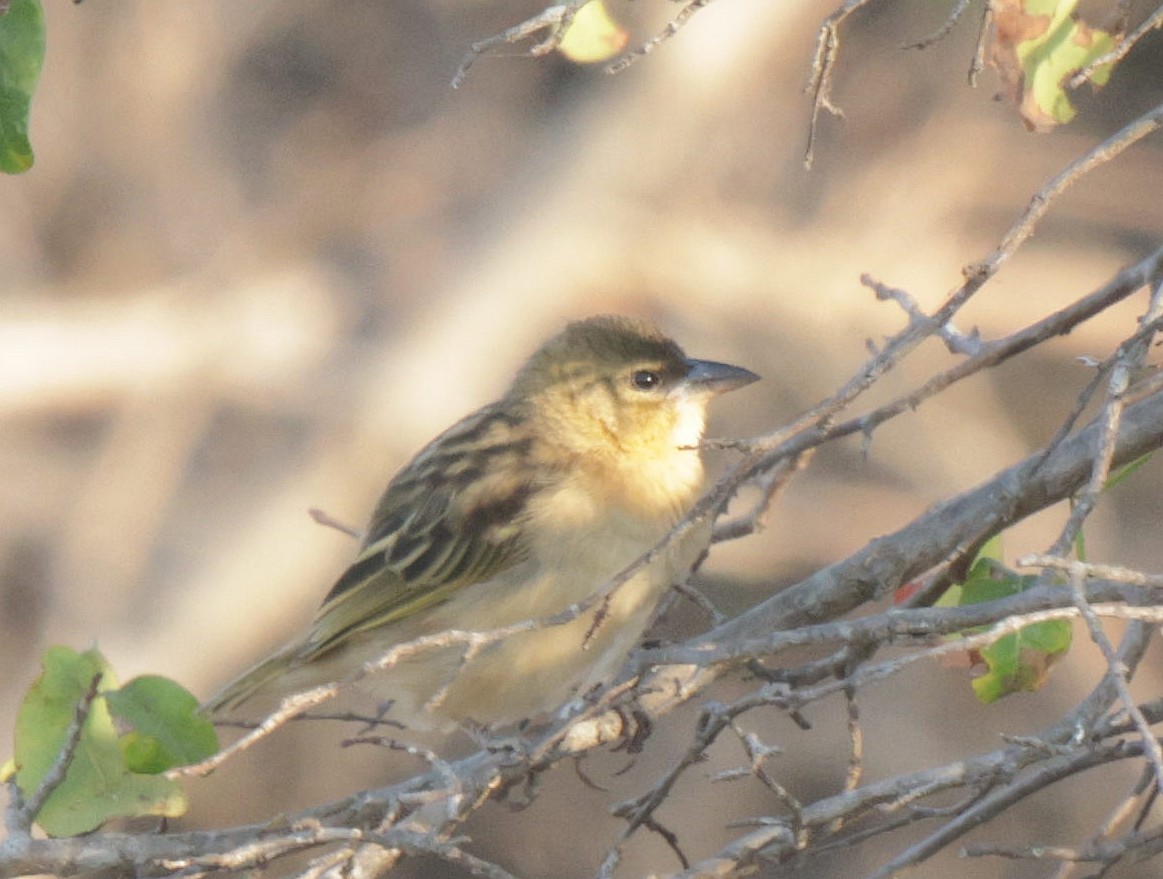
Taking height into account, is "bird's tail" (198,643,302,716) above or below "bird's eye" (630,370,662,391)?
below

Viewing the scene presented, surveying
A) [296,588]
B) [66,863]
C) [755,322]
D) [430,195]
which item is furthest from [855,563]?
[430,195]

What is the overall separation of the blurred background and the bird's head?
2.58 m

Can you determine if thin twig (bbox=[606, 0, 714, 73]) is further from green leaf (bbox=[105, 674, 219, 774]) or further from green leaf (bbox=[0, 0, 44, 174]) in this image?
green leaf (bbox=[105, 674, 219, 774])

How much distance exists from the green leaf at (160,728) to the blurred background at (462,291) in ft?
14.4

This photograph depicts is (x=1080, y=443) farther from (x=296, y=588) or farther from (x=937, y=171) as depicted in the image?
(x=296, y=588)

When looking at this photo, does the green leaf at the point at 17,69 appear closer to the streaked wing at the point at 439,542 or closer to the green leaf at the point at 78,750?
the green leaf at the point at 78,750

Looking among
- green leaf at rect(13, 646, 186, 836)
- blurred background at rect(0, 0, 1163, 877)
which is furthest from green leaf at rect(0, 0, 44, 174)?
blurred background at rect(0, 0, 1163, 877)

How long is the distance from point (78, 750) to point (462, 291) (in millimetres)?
6093

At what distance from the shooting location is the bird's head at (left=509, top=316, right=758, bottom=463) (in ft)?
15.7

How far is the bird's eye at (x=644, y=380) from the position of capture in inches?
191

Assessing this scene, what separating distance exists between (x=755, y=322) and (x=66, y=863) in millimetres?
5845

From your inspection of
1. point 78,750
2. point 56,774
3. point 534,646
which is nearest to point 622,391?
point 534,646

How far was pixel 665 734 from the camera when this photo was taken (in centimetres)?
781

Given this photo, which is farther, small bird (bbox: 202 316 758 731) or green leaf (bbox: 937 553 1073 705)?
small bird (bbox: 202 316 758 731)
